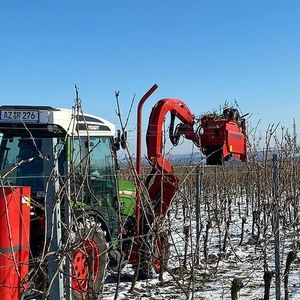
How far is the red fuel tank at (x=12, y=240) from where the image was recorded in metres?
3.30

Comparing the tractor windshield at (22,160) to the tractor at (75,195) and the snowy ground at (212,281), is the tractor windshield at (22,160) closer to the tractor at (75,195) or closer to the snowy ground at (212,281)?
the tractor at (75,195)

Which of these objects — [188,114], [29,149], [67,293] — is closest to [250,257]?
[188,114]

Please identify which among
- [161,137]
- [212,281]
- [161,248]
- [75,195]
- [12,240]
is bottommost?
[212,281]

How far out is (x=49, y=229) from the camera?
10.6 ft

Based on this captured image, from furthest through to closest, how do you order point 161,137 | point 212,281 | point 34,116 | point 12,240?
point 161,137 → point 212,281 → point 34,116 → point 12,240

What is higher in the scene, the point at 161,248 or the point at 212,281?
the point at 161,248

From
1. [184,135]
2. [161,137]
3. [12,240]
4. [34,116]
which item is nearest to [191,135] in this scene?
[184,135]

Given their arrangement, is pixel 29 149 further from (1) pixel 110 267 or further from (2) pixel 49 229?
(2) pixel 49 229

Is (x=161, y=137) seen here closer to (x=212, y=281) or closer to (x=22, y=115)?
(x=212, y=281)

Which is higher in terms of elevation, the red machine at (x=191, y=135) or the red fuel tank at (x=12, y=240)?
the red machine at (x=191, y=135)

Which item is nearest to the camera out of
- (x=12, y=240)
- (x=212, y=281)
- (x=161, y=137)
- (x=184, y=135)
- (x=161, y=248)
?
(x=12, y=240)

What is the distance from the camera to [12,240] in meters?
3.30

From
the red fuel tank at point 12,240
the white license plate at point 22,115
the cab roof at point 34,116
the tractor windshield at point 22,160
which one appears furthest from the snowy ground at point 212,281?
the red fuel tank at point 12,240

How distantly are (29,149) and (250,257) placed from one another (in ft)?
14.3
